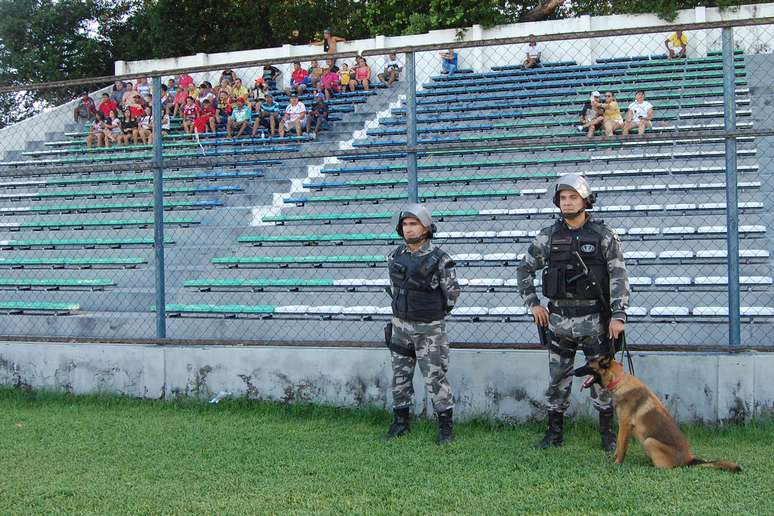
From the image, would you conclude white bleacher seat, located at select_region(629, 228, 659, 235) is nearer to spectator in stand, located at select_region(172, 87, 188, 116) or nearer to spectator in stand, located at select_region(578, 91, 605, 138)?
spectator in stand, located at select_region(578, 91, 605, 138)

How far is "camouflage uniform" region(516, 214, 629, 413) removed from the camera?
449 cm

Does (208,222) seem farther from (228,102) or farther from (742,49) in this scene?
(742,49)

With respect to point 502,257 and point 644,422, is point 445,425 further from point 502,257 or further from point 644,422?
point 502,257

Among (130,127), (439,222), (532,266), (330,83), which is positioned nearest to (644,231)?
(439,222)

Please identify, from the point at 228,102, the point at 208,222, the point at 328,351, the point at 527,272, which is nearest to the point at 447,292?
the point at 527,272

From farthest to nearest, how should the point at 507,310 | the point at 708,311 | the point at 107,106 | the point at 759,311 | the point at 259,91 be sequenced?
1. the point at 259,91
2. the point at 107,106
3. the point at 507,310
4. the point at 708,311
5. the point at 759,311

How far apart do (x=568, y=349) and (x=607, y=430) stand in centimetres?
53

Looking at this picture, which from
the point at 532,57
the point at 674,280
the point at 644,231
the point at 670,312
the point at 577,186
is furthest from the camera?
the point at 532,57

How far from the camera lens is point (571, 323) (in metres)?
4.59

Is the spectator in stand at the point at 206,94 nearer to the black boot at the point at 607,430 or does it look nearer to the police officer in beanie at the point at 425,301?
the police officer in beanie at the point at 425,301

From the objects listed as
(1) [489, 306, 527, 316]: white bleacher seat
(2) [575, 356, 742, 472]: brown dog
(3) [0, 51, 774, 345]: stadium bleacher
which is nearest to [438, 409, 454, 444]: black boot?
(2) [575, 356, 742, 472]: brown dog

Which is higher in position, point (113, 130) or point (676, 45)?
point (676, 45)

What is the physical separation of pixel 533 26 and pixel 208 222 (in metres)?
9.42

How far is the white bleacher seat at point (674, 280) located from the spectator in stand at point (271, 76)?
9585 mm
